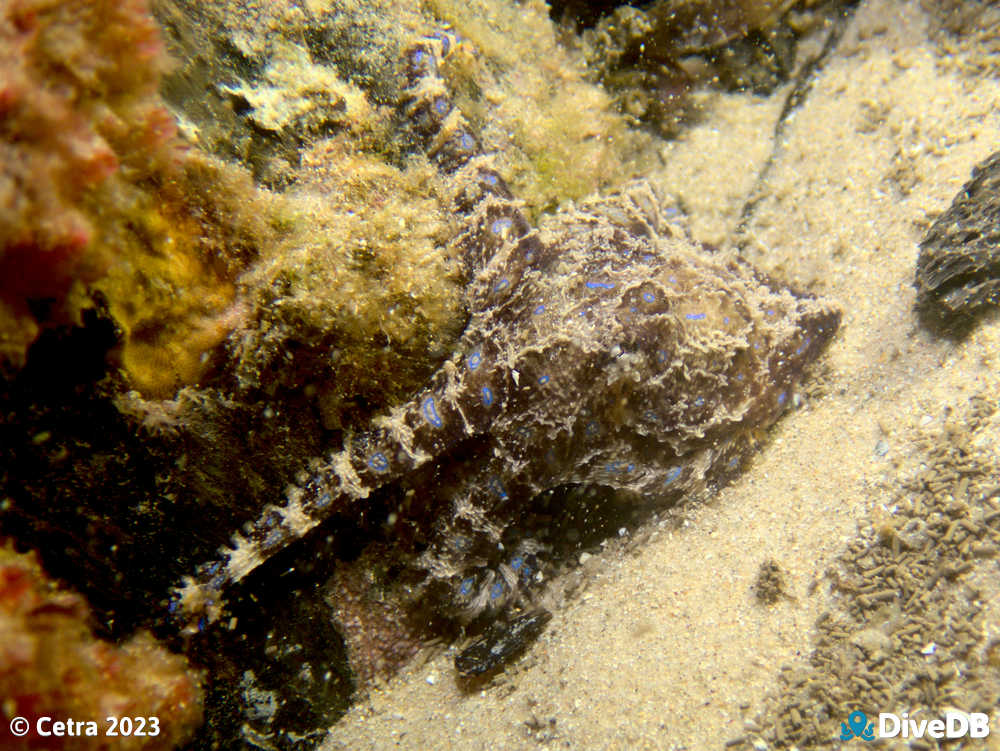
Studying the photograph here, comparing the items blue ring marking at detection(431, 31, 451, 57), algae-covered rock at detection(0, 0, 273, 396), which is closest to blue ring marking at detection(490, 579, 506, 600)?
algae-covered rock at detection(0, 0, 273, 396)

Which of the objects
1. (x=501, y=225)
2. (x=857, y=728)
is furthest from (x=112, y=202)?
(x=857, y=728)

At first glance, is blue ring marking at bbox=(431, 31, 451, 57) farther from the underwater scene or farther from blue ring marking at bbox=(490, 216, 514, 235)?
blue ring marking at bbox=(490, 216, 514, 235)

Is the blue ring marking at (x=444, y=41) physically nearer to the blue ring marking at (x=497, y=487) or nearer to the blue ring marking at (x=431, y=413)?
the blue ring marking at (x=431, y=413)

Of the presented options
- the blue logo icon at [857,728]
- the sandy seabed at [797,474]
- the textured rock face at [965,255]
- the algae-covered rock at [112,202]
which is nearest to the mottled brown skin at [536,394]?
the sandy seabed at [797,474]

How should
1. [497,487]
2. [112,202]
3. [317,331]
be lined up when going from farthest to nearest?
1. [497,487]
2. [317,331]
3. [112,202]

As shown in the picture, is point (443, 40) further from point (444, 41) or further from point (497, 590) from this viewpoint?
point (497, 590)

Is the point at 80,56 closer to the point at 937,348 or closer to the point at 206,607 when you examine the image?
the point at 206,607

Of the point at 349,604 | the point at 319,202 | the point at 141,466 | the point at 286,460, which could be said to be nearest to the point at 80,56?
the point at 319,202
